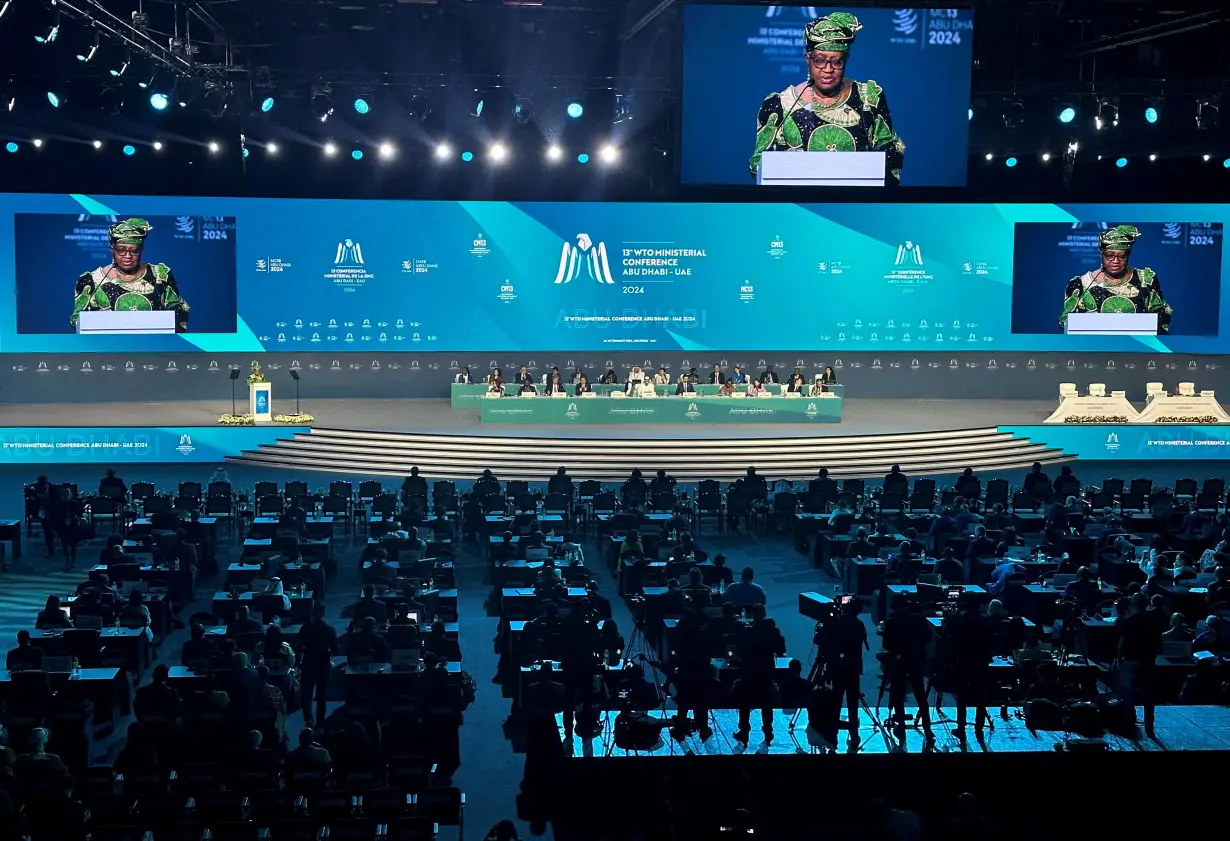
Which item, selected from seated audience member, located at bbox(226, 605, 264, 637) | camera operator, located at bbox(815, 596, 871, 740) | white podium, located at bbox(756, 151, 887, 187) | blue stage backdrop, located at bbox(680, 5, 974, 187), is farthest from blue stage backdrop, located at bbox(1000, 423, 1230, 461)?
seated audience member, located at bbox(226, 605, 264, 637)

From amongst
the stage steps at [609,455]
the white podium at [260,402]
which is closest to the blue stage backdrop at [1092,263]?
the stage steps at [609,455]

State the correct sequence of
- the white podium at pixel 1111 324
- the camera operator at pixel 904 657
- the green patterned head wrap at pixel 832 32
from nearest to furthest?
the camera operator at pixel 904 657 < the green patterned head wrap at pixel 832 32 < the white podium at pixel 1111 324

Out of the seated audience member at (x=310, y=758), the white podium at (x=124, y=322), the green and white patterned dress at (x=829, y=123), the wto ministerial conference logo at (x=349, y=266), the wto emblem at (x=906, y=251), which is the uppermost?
the green and white patterned dress at (x=829, y=123)

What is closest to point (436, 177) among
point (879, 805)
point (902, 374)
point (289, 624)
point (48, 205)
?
point (48, 205)

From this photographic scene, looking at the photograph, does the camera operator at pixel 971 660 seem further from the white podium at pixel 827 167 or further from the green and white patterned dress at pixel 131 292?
the green and white patterned dress at pixel 131 292

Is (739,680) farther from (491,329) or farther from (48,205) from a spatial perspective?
(48,205)

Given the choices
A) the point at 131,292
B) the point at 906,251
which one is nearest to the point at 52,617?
the point at 131,292

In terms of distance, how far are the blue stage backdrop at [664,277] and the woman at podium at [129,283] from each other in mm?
595

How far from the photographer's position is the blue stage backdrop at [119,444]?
25.0 meters

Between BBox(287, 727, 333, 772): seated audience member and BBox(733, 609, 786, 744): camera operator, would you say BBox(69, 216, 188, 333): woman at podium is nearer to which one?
BBox(733, 609, 786, 744): camera operator

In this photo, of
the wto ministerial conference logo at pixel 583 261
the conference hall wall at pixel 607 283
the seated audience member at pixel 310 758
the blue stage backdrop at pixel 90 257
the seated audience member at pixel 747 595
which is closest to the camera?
the seated audience member at pixel 310 758

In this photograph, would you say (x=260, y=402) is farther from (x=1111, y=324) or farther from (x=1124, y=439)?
(x=1111, y=324)

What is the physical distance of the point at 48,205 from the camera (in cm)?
2753

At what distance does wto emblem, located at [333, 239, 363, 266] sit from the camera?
1128 inches
